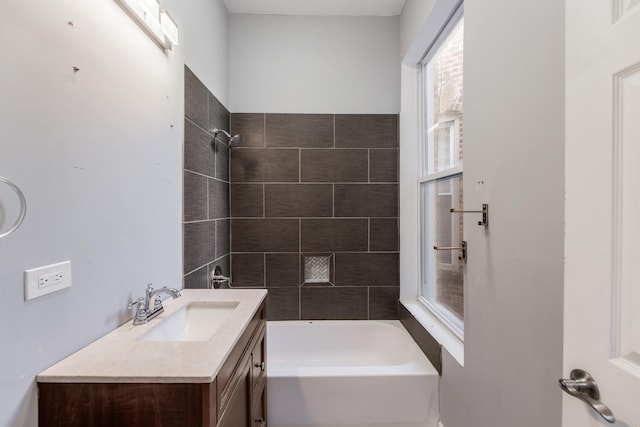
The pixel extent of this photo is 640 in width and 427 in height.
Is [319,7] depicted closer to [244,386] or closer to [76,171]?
[76,171]

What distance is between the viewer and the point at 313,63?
8.44 feet

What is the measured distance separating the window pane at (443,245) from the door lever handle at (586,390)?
3.30ft

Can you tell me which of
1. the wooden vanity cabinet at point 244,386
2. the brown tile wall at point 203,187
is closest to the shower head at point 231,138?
the brown tile wall at point 203,187

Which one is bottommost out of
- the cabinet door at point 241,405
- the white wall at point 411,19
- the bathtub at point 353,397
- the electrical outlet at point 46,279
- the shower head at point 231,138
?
the bathtub at point 353,397

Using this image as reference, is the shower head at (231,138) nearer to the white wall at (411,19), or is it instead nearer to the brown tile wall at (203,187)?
the brown tile wall at (203,187)

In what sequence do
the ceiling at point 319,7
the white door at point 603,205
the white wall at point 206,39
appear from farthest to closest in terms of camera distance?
the ceiling at point 319,7
the white wall at point 206,39
the white door at point 603,205

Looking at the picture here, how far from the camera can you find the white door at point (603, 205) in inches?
22.1

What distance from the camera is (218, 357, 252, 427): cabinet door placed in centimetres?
97

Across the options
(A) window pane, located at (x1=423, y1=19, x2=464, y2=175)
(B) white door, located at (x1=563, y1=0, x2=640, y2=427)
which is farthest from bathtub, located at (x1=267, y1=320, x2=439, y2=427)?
(A) window pane, located at (x1=423, y1=19, x2=464, y2=175)

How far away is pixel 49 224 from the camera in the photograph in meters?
0.87

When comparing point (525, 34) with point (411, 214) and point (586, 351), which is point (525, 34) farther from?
point (411, 214)

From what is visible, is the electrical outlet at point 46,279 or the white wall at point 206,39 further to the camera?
the white wall at point 206,39

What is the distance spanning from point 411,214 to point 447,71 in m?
1.09

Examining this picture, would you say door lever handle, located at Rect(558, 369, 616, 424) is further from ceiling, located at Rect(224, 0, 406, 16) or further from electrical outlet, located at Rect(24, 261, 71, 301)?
ceiling, located at Rect(224, 0, 406, 16)
